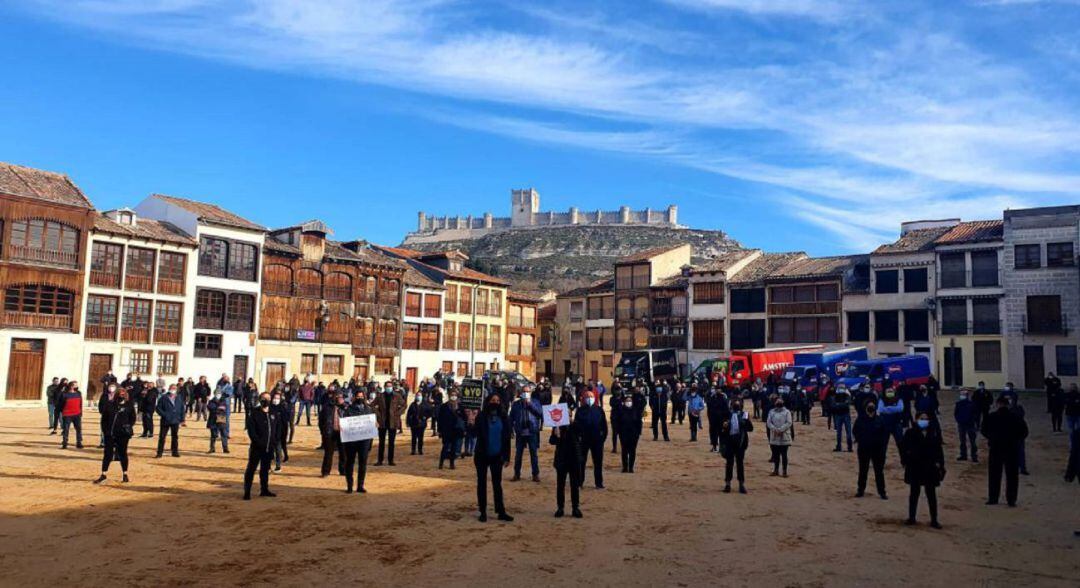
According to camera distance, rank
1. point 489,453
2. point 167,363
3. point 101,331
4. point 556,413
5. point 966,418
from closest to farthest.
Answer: point 489,453, point 556,413, point 966,418, point 101,331, point 167,363

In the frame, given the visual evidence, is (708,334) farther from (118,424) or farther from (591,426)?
(118,424)

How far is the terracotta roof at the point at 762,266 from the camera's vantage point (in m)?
55.0

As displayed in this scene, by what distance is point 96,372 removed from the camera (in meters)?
38.5

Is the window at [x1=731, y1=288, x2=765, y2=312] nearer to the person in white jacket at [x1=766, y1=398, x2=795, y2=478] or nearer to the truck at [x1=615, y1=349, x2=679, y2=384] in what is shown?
the truck at [x1=615, y1=349, x2=679, y2=384]

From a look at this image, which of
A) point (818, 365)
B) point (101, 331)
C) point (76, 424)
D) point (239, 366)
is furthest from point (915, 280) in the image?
point (101, 331)

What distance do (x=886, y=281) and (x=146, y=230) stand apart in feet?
144

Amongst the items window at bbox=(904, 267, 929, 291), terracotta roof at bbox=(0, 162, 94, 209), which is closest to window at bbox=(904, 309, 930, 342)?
window at bbox=(904, 267, 929, 291)

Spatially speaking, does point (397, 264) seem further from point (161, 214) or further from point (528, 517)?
point (528, 517)

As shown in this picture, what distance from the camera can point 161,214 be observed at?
145 ft

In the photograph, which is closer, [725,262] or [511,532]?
[511,532]

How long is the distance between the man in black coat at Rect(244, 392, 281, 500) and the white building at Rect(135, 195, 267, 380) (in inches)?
1248

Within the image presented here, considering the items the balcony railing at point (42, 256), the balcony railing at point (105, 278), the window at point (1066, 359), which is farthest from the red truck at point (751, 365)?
the balcony railing at point (42, 256)

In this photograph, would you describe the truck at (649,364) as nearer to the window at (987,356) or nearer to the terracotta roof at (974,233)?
the window at (987,356)

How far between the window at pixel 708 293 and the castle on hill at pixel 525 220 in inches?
3430
